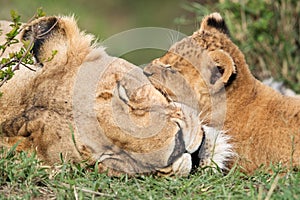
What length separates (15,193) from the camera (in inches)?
137

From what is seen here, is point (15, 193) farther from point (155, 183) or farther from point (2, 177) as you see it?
point (155, 183)

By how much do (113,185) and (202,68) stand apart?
4.57 ft

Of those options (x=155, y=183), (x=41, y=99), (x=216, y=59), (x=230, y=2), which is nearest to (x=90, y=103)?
(x=41, y=99)

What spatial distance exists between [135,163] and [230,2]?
446 centimetres

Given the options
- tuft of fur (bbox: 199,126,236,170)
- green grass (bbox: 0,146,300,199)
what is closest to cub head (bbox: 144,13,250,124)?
tuft of fur (bbox: 199,126,236,170)

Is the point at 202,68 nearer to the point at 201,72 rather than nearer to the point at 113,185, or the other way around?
the point at 201,72

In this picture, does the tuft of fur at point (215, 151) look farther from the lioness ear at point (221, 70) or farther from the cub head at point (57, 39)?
the cub head at point (57, 39)

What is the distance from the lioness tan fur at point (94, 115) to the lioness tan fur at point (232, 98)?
40cm

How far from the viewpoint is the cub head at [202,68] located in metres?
4.53

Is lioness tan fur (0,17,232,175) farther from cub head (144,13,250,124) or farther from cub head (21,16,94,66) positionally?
cub head (144,13,250,124)

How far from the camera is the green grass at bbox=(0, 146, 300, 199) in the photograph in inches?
136

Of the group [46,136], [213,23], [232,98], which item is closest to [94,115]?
[46,136]

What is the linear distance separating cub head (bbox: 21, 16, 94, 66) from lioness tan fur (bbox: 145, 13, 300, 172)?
0.52 metres

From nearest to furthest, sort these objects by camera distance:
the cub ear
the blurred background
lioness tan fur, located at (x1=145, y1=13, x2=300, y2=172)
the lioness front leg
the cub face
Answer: the lioness front leg → lioness tan fur, located at (x1=145, y1=13, x2=300, y2=172) → the cub face → the cub ear → the blurred background
